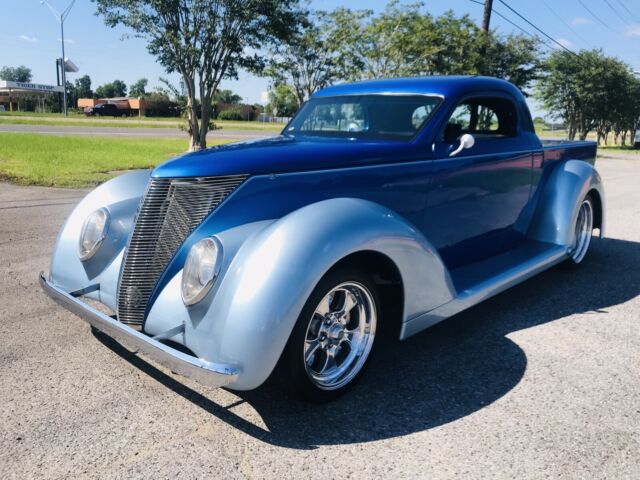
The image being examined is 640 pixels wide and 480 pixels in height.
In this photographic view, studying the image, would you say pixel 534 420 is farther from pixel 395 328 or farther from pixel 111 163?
pixel 111 163

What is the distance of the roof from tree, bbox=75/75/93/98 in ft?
358

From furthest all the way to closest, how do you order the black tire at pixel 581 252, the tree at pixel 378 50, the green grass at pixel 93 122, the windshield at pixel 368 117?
the green grass at pixel 93 122, the tree at pixel 378 50, the black tire at pixel 581 252, the windshield at pixel 368 117

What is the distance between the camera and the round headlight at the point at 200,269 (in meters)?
2.49

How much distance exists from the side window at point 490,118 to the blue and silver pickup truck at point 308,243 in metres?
0.08

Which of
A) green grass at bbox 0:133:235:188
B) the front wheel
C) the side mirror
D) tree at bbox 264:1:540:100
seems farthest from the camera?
tree at bbox 264:1:540:100

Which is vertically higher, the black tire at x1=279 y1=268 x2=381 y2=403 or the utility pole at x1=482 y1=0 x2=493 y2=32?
the utility pole at x1=482 y1=0 x2=493 y2=32

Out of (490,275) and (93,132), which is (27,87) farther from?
(490,275)

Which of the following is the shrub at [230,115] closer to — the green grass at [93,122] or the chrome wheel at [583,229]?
the green grass at [93,122]

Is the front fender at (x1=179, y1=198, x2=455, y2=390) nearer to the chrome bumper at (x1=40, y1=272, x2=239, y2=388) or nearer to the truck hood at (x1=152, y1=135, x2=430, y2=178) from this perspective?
the chrome bumper at (x1=40, y1=272, x2=239, y2=388)

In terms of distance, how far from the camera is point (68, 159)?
43.3ft

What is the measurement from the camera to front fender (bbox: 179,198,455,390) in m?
2.32

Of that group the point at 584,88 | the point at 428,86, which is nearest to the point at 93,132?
the point at 428,86

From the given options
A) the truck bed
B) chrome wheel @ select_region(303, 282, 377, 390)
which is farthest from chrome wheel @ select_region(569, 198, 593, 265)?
A: chrome wheel @ select_region(303, 282, 377, 390)

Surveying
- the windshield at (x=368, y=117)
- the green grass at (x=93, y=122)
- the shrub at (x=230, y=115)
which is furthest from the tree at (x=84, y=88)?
the windshield at (x=368, y=117)
